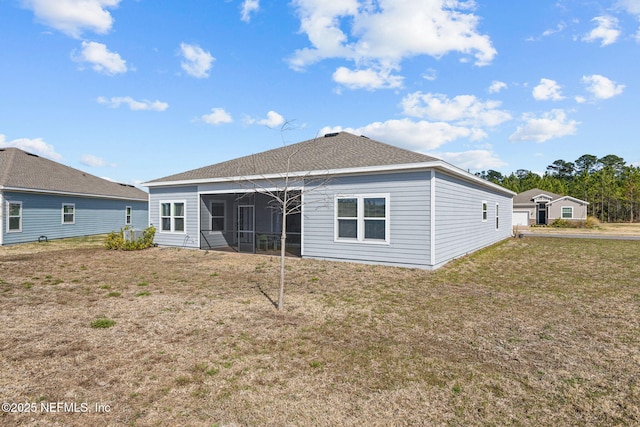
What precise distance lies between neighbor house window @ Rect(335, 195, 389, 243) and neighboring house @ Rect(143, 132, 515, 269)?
0.03 m

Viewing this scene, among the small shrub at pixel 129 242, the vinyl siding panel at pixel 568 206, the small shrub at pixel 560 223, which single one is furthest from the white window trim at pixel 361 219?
the vinyl siding panel at pixel 568 206

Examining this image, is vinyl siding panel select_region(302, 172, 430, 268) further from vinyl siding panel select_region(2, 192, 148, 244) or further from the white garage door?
the white garage door

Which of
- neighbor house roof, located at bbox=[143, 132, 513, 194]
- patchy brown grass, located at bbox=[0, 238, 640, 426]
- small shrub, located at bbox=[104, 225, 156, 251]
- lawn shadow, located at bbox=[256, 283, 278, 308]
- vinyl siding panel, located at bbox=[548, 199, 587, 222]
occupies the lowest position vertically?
patchy brown grass, located at bbox=[0, 238, 640, 426]

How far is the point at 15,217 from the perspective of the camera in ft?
58.2

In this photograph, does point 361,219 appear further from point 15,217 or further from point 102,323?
point 15,217

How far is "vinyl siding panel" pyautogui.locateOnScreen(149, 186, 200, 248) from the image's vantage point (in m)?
15.2

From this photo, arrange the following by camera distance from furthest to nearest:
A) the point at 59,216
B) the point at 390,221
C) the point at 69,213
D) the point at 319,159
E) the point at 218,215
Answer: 1. the point at 69,213
2. the point at 59,216
3. the point at 218,215
4. the point at 319,159
5. the point at 390,221

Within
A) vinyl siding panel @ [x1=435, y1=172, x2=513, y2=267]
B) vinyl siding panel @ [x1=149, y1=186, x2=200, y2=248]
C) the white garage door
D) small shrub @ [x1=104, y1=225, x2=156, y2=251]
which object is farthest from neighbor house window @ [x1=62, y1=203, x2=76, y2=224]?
the white garage door

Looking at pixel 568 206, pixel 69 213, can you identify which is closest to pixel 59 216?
pixel 69 213

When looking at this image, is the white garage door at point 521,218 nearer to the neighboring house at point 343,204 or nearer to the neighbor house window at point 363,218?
the neighboring house at point 343,204

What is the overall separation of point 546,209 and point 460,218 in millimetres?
35819

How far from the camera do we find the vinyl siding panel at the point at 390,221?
32.7 ft

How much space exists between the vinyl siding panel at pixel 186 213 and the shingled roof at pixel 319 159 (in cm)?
60

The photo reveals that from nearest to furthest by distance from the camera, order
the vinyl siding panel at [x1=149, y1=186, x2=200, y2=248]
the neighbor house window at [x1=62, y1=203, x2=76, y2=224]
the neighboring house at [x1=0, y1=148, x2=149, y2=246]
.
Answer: the vinyl siding panel at [x1=149, y1=186, x2=200, y2=248], the neighboring house at [x1=0, y1=148, x2=149, y2=246], the neighbor house window at [x1=62, y1=203, x2=76, y2=224]
